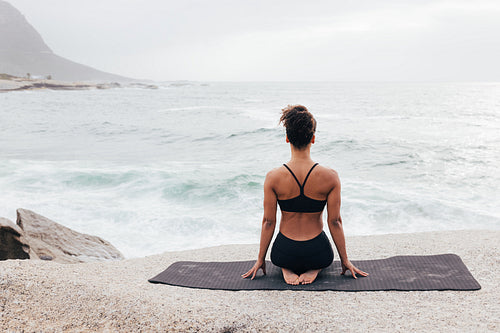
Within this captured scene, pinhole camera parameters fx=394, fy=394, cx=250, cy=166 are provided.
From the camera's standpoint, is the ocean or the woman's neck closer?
the woman's neck

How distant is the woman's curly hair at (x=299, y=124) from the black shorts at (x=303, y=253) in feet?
3.05

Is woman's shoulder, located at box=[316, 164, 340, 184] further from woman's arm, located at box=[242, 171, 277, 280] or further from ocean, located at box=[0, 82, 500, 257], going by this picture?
ocean, located at box=[0, 82, 500, 257]

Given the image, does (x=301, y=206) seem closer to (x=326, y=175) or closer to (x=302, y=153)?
(x=326, y=175)

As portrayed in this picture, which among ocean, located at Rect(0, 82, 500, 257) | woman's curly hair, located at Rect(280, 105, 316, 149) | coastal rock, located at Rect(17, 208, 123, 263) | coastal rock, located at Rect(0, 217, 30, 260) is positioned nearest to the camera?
woman's curly hair, located at Rect(280, 105, 316, 149)

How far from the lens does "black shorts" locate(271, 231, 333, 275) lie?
12.5ft

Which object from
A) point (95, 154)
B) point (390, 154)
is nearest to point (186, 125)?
point (95, 154)

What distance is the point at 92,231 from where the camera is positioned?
8.21m

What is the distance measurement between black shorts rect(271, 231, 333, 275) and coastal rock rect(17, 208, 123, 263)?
3511 mm

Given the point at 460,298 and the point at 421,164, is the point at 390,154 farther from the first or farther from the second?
the point at 460,298

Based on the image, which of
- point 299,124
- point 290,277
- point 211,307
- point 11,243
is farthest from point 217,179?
point 211,307

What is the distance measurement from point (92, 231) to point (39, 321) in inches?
220

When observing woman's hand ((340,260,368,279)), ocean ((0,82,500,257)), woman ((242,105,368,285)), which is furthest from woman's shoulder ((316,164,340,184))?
ocean ((0,82,500,257))

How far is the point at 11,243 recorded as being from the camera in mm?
4895

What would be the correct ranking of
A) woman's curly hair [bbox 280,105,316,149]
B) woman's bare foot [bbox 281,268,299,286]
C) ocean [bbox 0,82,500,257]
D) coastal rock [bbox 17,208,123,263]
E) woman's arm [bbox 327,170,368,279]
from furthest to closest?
ocean [bbox 0,82,500,257] → coastal rock [bbox 17,208,123,263] → woman's bare foot [bbox 281,268,299,286] → woman's arm [bbox 327,170,368,279] → woman's curly hair [bbox 280,105,316,149]
